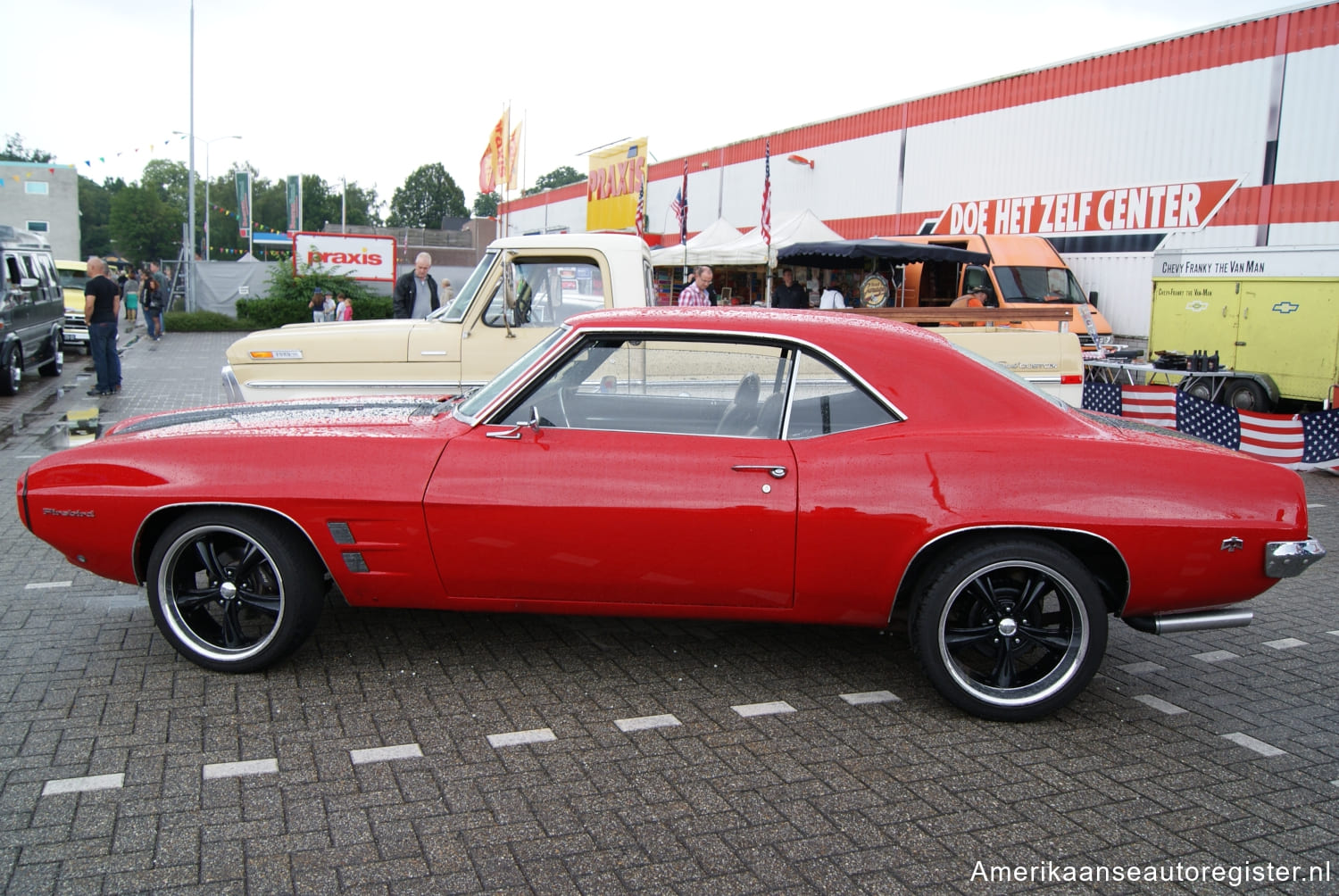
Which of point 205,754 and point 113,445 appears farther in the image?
point 113,445

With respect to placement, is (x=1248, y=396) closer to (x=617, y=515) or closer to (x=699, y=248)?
(x=699, y=248)

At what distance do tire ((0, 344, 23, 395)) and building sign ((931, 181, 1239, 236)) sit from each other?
1948 centimetres

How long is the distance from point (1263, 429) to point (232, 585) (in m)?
10.0

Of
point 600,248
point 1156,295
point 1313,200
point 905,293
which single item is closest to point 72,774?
point 600,248

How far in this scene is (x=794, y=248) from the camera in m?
17.5

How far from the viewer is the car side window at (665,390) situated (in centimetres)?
391

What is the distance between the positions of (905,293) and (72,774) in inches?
710

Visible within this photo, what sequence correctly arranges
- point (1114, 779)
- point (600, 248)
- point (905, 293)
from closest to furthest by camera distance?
point (1114, 779) → point (600, 248) → point (905, 293)

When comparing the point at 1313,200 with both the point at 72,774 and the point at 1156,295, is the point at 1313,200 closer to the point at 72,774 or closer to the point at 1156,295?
the point at 1156,295

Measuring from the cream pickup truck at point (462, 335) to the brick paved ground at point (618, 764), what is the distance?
2.60 metres

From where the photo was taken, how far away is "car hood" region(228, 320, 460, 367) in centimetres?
705

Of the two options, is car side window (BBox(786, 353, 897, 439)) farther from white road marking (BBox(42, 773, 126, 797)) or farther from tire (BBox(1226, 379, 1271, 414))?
tire (BBox(1226, 379, 1271, 414))

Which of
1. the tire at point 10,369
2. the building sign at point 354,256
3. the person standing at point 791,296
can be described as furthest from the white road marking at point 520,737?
the building sign at point 354,256

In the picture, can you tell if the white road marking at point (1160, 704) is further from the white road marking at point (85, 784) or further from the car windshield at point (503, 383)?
the white road marking at point (85, 784)
